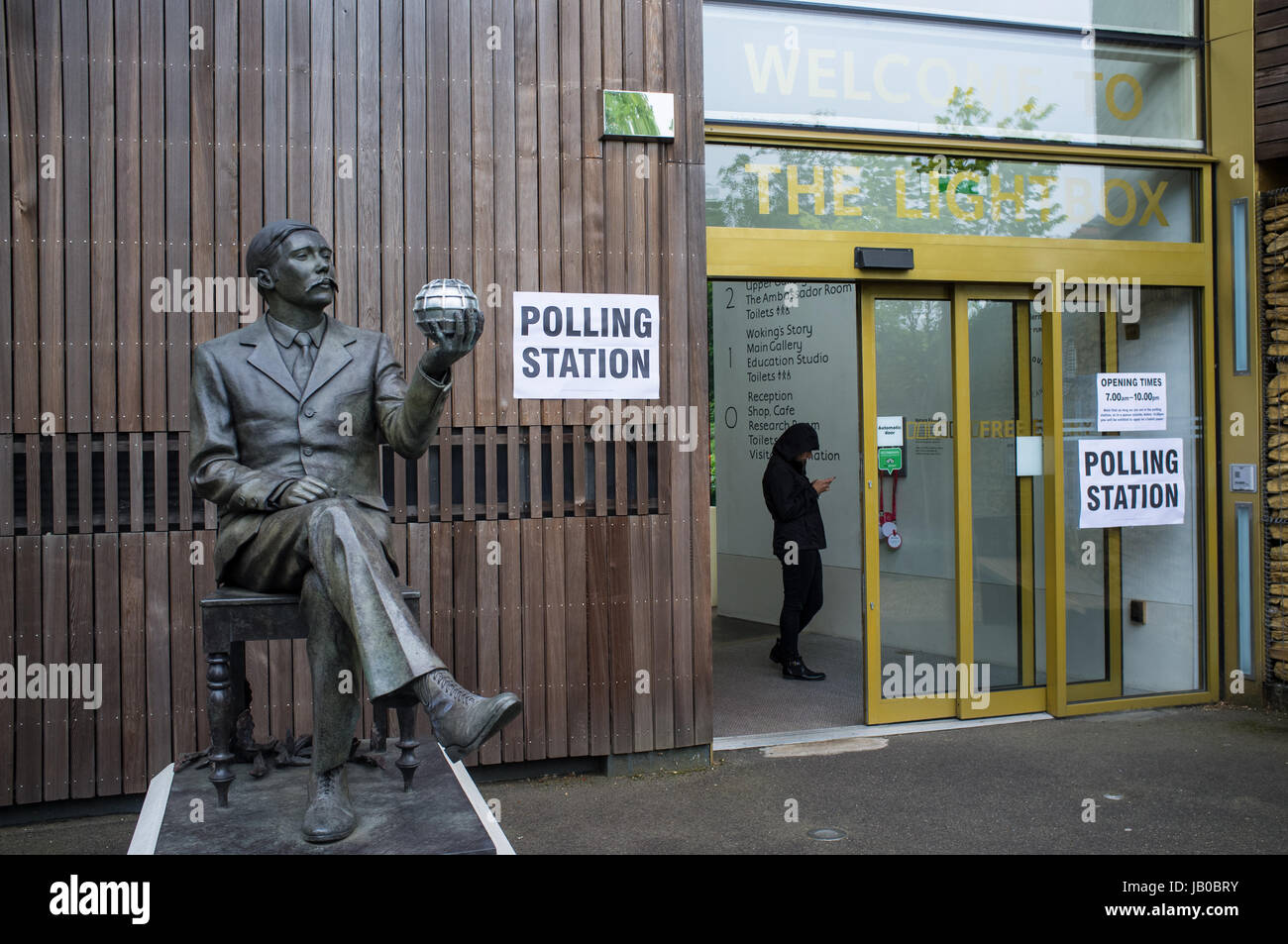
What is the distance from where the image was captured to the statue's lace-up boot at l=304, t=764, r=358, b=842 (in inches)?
123

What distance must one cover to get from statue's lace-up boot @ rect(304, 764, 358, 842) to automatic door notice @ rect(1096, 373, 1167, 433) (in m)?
5.25

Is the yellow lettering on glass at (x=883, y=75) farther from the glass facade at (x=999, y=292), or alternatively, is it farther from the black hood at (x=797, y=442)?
the black hood at (x=797, y=442)

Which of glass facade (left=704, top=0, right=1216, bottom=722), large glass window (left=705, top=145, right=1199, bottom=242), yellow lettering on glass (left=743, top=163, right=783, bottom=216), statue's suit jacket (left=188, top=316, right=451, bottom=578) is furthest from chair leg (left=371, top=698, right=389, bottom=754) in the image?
yellow lettering on glass (left=743, top=163, right=783, bottom=216)

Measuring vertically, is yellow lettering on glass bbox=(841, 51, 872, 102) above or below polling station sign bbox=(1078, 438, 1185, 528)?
above

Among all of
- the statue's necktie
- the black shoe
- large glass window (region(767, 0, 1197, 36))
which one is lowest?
the black shoe

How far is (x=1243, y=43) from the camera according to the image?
6.94 m

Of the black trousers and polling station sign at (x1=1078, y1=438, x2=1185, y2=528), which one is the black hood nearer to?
the black trousers

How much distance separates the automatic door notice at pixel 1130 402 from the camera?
7.00 m

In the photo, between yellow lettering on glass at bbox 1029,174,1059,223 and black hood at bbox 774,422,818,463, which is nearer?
yellow lettering on glass at bbox 1029,174,1059,223

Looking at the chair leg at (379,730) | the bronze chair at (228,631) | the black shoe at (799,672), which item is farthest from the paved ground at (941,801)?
the bronze chair at (228,631)

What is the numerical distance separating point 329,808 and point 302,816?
177 mm

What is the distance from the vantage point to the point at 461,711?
2932mm

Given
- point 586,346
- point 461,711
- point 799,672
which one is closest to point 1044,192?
point 586,346
